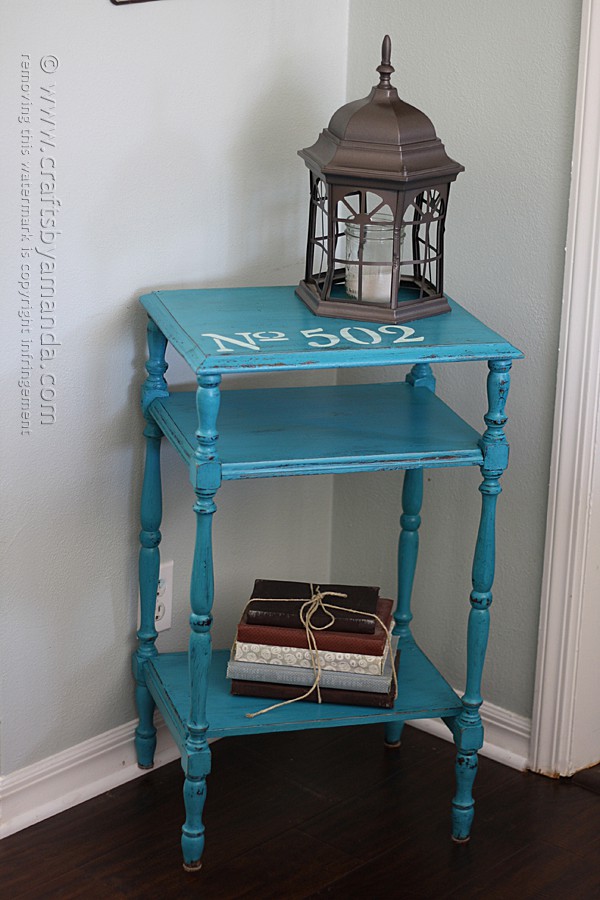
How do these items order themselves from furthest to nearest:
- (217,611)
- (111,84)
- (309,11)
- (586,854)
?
(217,611) < (309,11) < (586,854) < (111,84)

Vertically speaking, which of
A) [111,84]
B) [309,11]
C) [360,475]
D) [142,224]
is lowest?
[360,475]

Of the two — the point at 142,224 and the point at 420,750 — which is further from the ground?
the point at 142,224

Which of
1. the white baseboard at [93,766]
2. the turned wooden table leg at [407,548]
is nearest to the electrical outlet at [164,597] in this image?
the white baseboard at [93,766]

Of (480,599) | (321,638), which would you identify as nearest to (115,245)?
(321,638)

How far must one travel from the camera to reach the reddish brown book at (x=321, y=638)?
1.98 metres

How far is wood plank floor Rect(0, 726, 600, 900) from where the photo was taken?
1909mm

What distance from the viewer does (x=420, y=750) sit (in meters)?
2.34

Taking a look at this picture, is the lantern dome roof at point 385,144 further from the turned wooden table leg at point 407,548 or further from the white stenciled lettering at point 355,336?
the turned wooden table leg at point 407,548

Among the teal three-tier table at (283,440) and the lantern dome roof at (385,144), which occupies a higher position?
the lantern dome roof at (385,144)

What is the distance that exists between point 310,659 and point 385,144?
866mm

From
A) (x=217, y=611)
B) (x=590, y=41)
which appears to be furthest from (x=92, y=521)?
(x=590, y=41)

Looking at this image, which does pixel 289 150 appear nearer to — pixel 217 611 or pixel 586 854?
pixel 217 611

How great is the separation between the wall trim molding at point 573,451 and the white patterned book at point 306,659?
400mm

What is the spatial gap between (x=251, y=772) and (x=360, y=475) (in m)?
0.65
